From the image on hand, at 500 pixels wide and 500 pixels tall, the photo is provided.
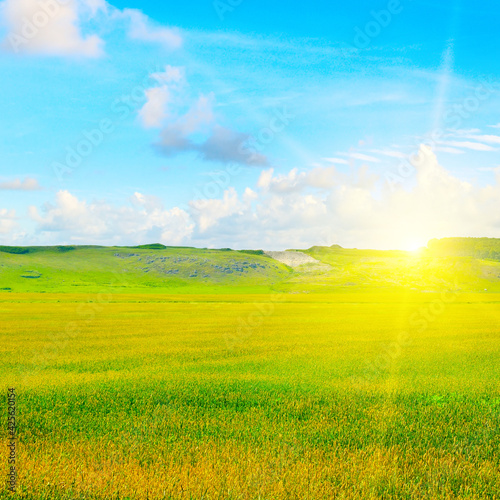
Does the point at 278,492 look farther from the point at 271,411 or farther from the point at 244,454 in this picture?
the point at 271,411

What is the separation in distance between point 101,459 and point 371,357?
1929 cm

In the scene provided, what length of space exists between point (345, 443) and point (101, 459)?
557 centimetres

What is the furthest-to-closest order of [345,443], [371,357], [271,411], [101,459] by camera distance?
1. [371,357]
2. [271,411]
3. [345,443]
4. [101,459]

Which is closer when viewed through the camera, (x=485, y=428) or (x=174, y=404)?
(x=485, y=428)

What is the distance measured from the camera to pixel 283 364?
2211 cm

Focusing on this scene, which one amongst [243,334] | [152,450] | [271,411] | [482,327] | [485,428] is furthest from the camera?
[482,327]

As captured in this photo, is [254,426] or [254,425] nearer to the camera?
[254,426]

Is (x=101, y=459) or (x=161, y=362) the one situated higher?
(x=101, y=459)

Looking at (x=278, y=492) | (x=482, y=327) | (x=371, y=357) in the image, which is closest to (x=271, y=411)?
(x=278, y=492)

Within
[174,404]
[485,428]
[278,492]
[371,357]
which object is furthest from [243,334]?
[278,492]

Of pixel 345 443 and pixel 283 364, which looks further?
pixel 283 364

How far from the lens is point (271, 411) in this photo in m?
12.7

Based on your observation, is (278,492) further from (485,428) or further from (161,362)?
(161,362)

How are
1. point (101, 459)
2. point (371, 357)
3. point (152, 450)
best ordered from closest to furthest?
1. point (101, 459)
2. point (152, 450)
3. point (371, 357)
